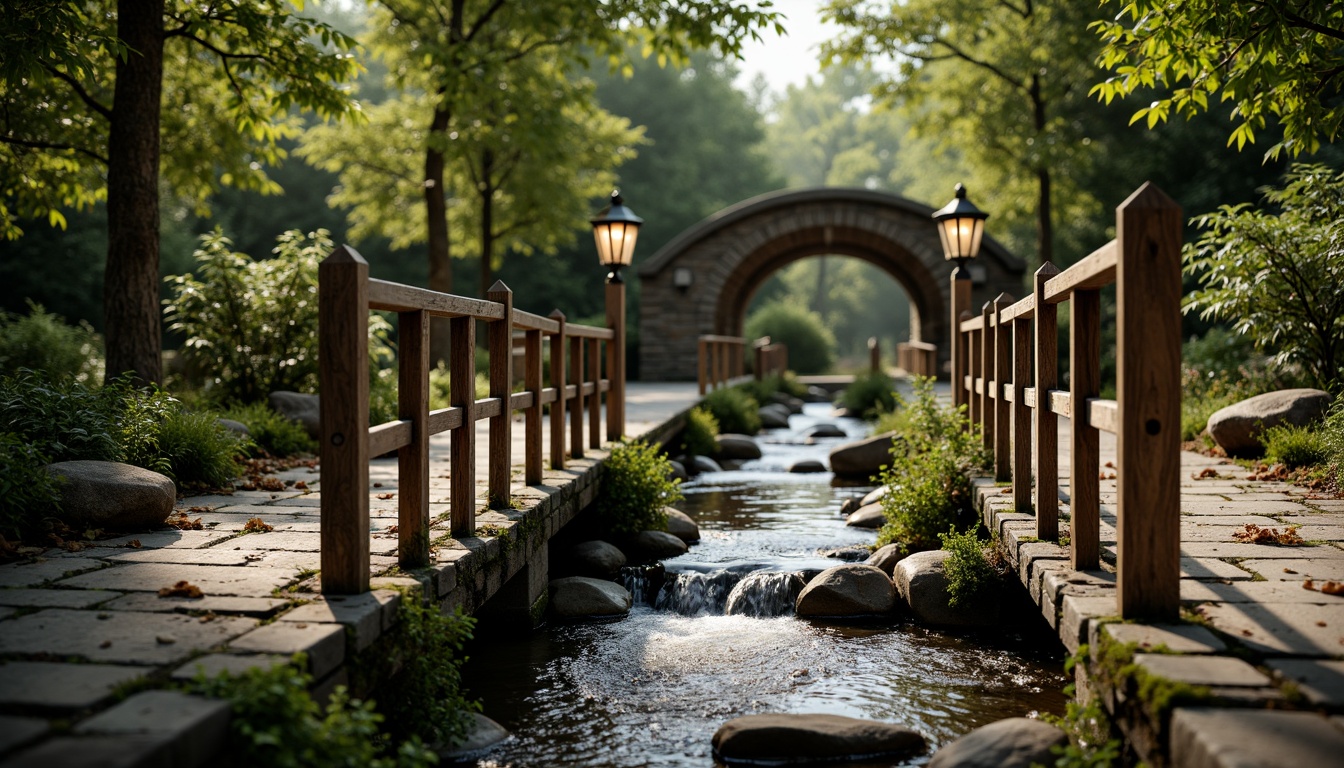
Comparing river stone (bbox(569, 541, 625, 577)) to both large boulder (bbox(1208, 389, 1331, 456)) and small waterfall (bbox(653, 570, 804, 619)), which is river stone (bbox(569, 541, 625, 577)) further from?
large boulder (bbox(1208, 389, 1331, 456))

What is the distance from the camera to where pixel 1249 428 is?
737 cm

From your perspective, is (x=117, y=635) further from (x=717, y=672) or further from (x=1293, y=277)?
(x=1293, y=277)

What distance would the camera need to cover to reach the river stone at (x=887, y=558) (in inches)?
237

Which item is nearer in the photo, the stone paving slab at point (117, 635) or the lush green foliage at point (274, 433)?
the stone paving slab at point (117, 635)

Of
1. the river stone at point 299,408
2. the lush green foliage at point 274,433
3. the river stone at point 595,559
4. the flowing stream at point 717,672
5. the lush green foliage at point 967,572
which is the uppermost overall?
the river stone at point 299,408

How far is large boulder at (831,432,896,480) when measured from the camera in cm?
1041

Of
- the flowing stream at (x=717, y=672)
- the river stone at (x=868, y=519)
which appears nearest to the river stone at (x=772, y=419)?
the river stone at (x=868, y=519)

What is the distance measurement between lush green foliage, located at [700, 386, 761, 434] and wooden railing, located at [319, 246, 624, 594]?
28.9 feet

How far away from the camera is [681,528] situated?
7.21 meters

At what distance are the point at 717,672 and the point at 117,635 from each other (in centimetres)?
241

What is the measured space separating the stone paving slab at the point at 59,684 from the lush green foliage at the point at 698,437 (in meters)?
9.27

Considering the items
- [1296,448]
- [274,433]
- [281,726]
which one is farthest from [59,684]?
[1296,448]

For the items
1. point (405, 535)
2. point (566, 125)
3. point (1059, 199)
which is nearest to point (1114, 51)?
point (405, 535)

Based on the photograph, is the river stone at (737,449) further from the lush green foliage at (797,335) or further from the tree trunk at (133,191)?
the lush green foliage at (797,335)
